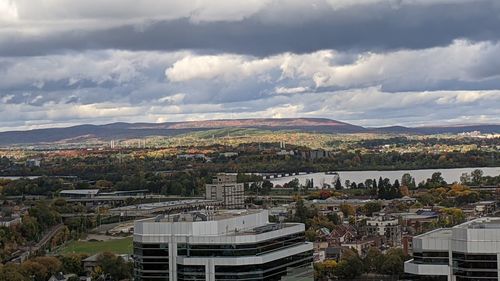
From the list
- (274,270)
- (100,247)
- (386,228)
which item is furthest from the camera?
(386,228)

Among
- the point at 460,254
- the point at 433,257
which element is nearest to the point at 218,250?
the point at 433,257

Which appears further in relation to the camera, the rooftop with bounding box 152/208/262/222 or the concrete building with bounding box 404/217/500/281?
the rooftop with bounding box 152/208/262/222

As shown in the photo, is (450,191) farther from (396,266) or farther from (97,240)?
(396,266)

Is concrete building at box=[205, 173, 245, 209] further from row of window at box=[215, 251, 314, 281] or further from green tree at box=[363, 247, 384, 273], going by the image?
row of window at box=[215, 251, 314, 281]

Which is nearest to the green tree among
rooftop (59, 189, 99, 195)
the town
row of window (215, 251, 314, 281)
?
the town

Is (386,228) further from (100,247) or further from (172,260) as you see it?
(172,260)

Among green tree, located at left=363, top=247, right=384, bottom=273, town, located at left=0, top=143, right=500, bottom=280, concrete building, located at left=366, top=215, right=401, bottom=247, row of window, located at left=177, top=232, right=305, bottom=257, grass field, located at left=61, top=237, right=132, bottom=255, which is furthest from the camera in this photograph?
concrete building, located at left=366, top=215, right=401, bottom=247

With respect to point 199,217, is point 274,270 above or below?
below

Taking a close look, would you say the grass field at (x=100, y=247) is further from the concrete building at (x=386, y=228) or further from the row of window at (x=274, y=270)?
the row of window at (x=274, y=270)
